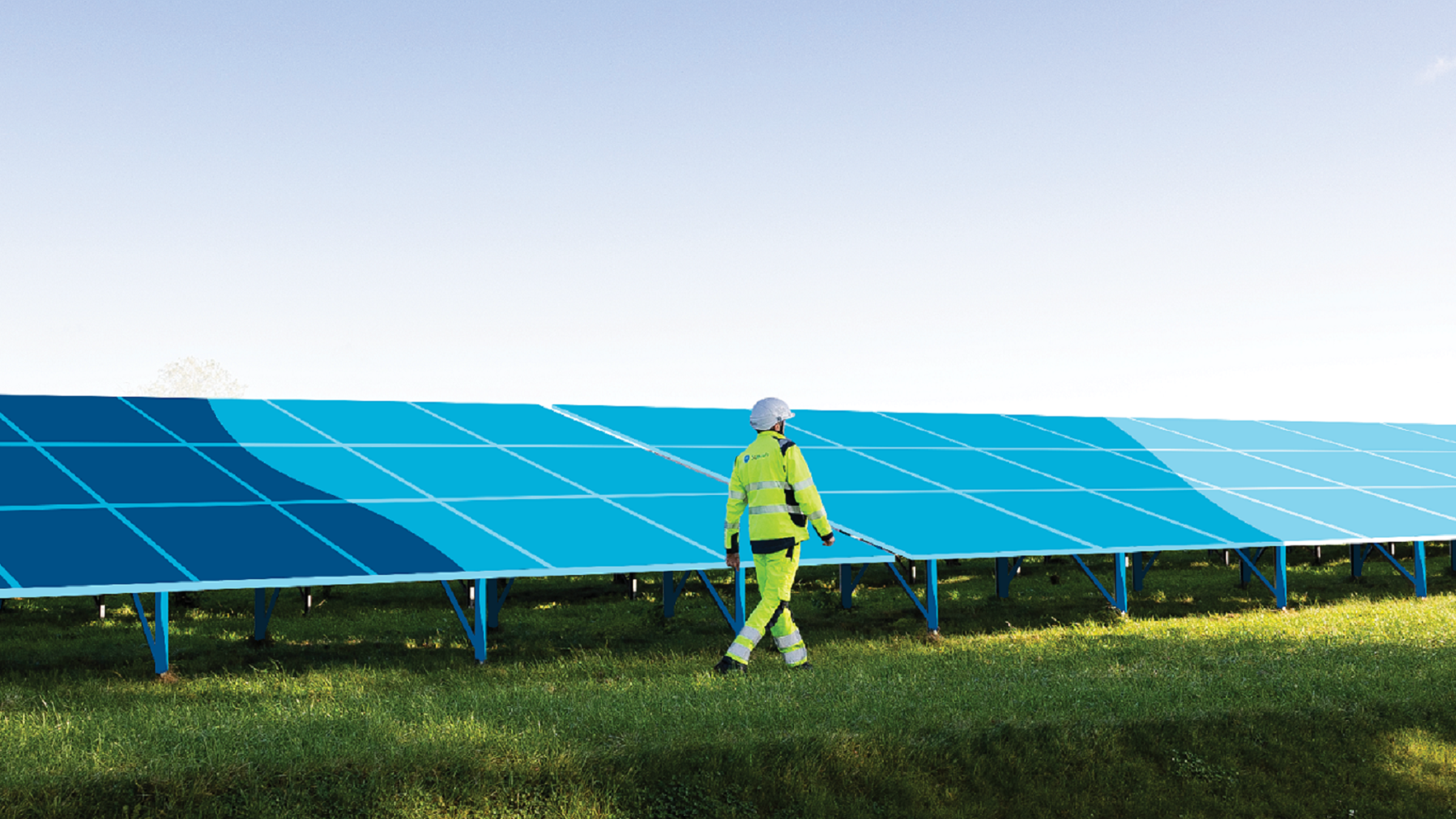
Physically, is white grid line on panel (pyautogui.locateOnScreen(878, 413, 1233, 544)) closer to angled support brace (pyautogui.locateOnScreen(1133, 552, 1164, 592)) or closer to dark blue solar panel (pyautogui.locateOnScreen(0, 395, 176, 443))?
angled support brace (pyautogui.locateOnScreen(1133, 552, 1164, 592))

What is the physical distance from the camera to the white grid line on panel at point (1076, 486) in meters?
17.2

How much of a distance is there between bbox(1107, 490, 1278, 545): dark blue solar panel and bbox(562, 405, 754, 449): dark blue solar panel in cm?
652

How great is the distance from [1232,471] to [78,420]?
19.5m

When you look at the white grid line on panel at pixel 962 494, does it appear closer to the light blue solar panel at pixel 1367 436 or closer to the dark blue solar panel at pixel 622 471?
the dark blue solar panel at pixel 622 471

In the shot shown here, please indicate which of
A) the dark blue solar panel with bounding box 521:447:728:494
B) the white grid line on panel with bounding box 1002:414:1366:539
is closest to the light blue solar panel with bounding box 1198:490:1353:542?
the white grid line on panel with bounding box 1002:414:1366:539

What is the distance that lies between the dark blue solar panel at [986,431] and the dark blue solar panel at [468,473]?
8.69 metres

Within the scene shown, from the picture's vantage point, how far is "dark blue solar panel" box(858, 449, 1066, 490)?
18312mm

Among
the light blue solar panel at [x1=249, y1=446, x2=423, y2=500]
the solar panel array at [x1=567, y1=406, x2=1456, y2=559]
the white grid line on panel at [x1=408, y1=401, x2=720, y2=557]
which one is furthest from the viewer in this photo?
the solar panel array at [x1=567, y1=406, x2=1456, y2=559]

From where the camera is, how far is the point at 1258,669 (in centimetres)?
1187

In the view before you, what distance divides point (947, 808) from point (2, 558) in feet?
31.0

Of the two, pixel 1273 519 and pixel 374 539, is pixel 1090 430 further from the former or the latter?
pixel 374 539

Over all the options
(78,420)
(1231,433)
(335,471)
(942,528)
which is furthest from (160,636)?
(1231,433)

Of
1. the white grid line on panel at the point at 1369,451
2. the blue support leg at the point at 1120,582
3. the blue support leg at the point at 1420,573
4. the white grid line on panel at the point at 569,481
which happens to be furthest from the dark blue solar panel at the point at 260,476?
the white grid line on panel at the point at 1369,451

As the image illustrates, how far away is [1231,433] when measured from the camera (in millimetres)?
24953
